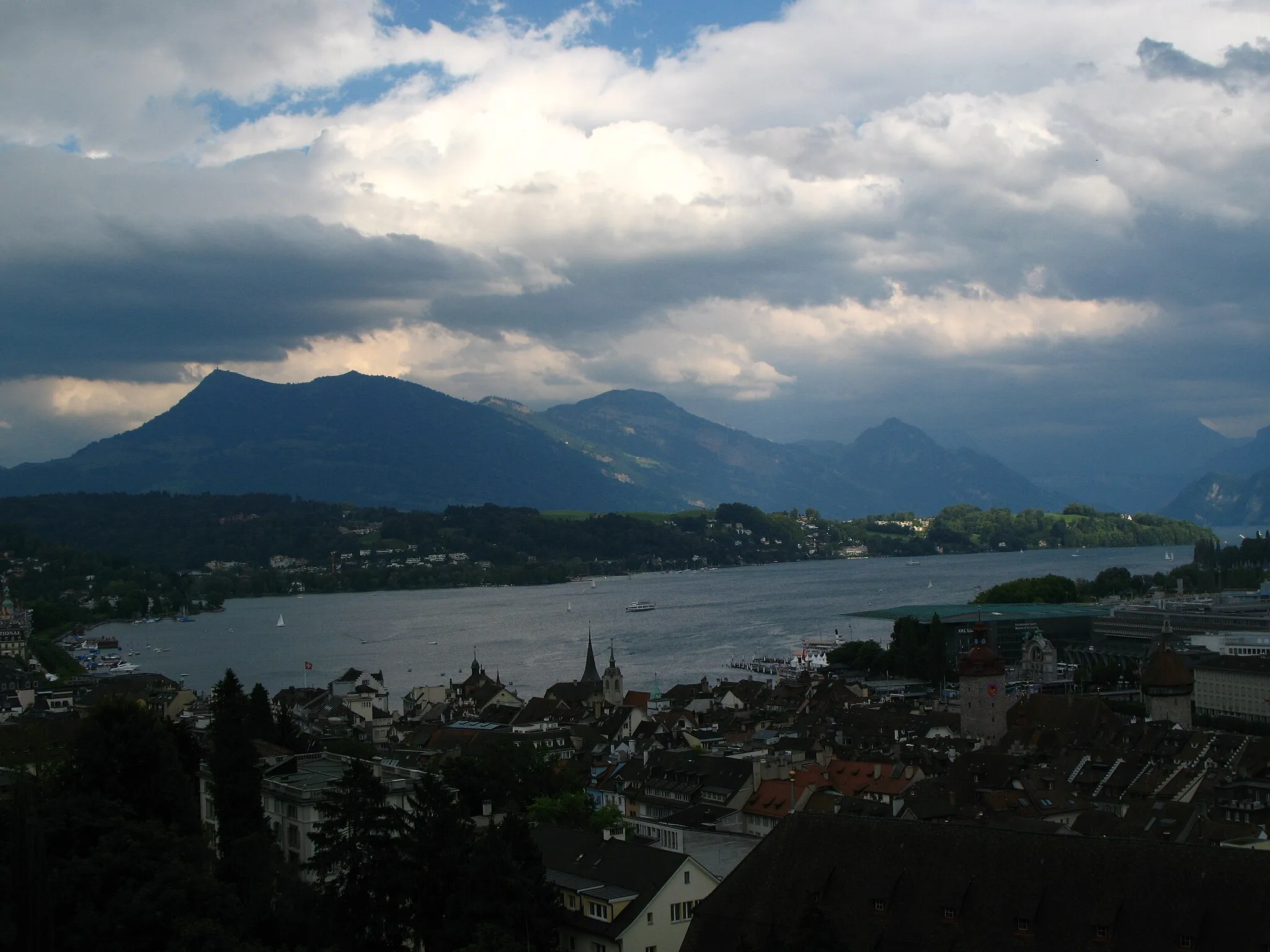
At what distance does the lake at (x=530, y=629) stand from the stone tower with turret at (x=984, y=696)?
94.6 feet

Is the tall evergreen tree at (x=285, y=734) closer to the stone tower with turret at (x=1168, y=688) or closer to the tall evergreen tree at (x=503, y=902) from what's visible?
the tall evergreen tree at (x=503, y=902)

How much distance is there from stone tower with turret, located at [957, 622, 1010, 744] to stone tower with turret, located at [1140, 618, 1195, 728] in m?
7.57

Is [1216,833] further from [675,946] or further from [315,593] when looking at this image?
[315,593]

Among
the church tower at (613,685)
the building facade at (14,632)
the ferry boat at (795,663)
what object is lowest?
the ferry boat at (795,663)

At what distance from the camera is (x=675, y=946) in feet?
63.8

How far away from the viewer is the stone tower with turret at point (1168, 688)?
52.5 m

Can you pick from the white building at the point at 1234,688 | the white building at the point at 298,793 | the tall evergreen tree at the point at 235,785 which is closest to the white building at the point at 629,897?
the white building at the point at 298,793

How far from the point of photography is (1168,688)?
172 feet

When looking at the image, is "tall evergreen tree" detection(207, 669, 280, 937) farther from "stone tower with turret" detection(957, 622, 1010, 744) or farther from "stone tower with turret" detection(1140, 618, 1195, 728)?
"stone tower with turret" detection(1140, 618, 1195, 728)

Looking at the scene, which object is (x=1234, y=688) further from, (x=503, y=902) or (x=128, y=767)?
(x=128, y=767)

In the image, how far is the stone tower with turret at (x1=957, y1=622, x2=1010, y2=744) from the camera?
48.7 meters

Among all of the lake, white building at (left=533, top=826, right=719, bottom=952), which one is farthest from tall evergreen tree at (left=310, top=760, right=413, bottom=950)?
the lake

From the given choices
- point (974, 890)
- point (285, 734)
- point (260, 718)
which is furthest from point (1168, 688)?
point (974, 890)

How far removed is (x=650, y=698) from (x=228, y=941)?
166ft
